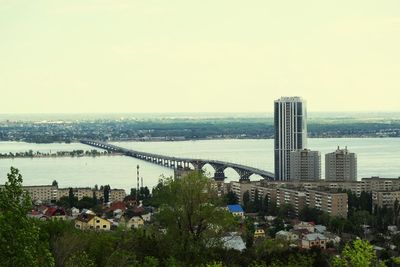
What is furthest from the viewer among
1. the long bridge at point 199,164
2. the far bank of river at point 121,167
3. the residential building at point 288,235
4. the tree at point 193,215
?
the long bridge at point 199,164

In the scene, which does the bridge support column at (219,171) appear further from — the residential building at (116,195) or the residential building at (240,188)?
the residential building at (116,195)

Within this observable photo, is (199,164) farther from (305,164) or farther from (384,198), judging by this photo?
(384,198)

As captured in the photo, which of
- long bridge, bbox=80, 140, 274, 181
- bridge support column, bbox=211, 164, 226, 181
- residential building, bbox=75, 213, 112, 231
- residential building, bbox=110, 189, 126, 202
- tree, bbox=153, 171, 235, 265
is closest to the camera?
tree, bbox=153, 171, 235, 265

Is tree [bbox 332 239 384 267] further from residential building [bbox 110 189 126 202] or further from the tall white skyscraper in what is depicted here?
the tall white skyscraper

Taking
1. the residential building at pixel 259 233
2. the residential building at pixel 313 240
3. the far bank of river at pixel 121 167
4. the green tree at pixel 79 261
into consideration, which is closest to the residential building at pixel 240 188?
the far bank of river at pixel 121 167

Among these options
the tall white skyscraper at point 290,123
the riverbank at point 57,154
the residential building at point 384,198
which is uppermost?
the tall white skyscraper at point 290,123

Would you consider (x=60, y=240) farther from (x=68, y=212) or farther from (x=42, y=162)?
(x=42, y=162)

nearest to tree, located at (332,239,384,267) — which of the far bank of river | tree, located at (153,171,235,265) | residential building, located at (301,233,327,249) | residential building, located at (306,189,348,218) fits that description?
tree, located at (153,171,235,265)
